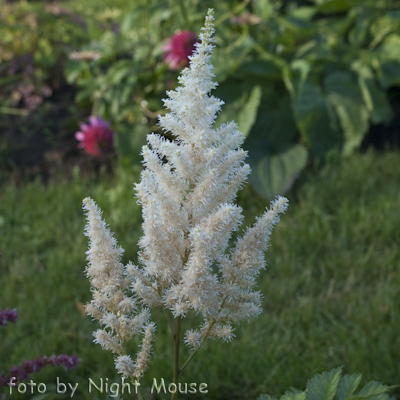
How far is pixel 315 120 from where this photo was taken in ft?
12.9

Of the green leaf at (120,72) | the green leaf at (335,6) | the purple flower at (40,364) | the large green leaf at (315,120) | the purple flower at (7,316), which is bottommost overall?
the purple flower at (40,364)

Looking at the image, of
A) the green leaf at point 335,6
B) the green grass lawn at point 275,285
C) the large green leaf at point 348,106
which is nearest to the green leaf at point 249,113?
the green grass lawn at point 275,285

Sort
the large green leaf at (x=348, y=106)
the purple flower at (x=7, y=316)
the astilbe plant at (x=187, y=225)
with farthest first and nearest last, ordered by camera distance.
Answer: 1. the large green leaf at (x=348, y=106)
2. the purple flower at (x=7, y=316)
3. the astilbe plant at (x=187, y=225)

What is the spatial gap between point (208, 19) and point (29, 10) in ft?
16.4

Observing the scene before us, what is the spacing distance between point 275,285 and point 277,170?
44.0 inches

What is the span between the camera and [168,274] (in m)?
1.13

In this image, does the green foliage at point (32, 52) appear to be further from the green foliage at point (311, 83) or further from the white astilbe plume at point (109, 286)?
the white astilbe plume at point (109, 286)

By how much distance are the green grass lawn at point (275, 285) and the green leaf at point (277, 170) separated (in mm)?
118

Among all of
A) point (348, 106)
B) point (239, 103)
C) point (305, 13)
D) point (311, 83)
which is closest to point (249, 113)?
point (239, 103)

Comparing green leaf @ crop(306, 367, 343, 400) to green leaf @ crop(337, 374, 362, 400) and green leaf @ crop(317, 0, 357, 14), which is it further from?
green leaf @ crop(317, 0, 357, 14)

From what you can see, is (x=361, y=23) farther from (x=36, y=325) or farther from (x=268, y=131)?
(x=36, y=325)

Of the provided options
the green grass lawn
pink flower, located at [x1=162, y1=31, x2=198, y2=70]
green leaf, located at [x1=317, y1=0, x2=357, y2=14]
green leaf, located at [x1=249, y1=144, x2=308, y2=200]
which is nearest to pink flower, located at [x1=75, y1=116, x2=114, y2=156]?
the green grass lawn

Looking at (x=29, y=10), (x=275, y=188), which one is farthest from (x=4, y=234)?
(x=29, y=10)

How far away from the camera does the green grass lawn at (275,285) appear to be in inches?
89.7
